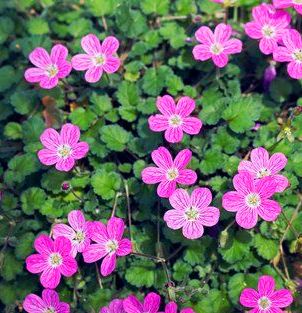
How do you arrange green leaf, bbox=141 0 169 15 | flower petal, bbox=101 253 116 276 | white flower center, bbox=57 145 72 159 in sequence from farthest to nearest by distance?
1. green leaf, bbox=141 0 169 15
2. white flower center, bbox=57 145 72 159
3. flower petal, bbox=101 253 116 276

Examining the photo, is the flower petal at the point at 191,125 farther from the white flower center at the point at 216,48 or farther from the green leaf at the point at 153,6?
the green leaf at the point at 153,6

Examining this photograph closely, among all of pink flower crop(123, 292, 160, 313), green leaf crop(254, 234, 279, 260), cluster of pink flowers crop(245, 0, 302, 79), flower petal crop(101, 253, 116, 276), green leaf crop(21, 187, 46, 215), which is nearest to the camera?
pink flower crop(123, 292, 160, 313)

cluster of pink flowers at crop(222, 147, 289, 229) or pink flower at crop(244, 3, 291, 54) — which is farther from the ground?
pink flower at crop(244, 3, 291, 54)

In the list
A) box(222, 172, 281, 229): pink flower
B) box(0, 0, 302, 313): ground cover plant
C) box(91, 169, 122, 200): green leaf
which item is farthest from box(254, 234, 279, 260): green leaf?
box(91, 169, 122, 200): green leaf

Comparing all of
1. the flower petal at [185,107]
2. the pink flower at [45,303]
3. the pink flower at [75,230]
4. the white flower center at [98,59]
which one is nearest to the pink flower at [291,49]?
the flower petal at [185,107]

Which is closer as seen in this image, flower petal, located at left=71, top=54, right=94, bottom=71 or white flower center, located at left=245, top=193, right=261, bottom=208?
white flower center, located at left=245, top=193, right=261, bottom=208

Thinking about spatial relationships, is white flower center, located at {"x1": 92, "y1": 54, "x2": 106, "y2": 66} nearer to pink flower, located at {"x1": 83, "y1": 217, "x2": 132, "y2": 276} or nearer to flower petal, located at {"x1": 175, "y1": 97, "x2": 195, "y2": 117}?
flower petal, located at {"x1": 175, "y1": 97, "x2": 195, "y2": 117}

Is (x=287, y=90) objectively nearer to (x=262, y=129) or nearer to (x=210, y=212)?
(x=262, y=129)
